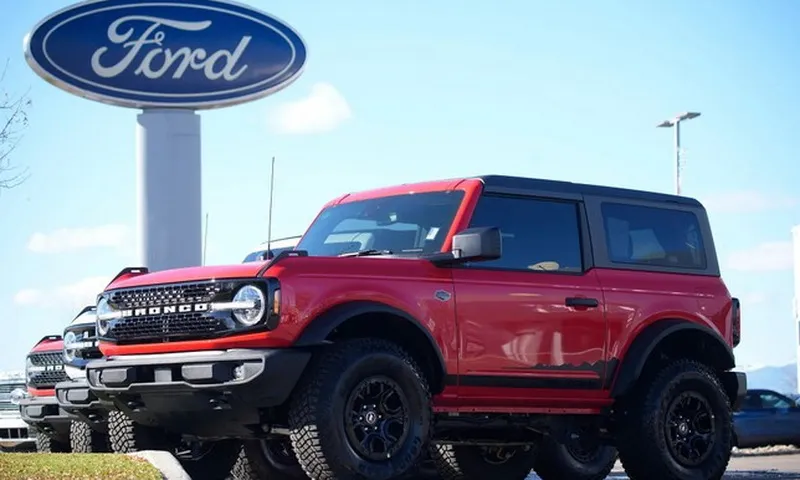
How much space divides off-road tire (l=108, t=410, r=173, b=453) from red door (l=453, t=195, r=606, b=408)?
2.19 meters

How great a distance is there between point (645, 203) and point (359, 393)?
372 centimetres

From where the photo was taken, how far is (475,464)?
12.6 metres

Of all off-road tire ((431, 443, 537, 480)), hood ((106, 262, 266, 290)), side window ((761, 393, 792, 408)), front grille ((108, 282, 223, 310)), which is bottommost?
side window ((761, 393, 792, 408))

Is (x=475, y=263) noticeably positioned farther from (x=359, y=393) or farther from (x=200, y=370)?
(x=200, y=370)

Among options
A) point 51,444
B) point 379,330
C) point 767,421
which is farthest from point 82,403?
point 767,421

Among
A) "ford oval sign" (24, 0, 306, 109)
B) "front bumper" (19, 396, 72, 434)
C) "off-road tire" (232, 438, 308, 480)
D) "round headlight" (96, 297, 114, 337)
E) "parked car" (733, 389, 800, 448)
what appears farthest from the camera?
"ford oval sign" (24, 0, 306, 109)

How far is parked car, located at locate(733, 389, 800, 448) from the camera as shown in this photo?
2559cm

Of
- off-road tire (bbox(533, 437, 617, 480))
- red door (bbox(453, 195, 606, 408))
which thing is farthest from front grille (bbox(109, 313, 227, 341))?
off-road tire (bbox(533, 437, 617, 480))

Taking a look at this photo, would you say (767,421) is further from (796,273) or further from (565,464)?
(796,273)

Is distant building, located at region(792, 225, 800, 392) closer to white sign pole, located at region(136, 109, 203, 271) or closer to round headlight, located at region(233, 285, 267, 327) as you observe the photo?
white sign pole, located at region(136, 109, 203, 271)

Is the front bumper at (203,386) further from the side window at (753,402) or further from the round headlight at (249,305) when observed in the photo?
the side window at (753,402)

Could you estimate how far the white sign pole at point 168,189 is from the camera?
28891 mm

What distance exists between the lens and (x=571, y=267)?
11.0 metres

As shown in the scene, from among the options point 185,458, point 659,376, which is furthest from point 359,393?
point 659,376
